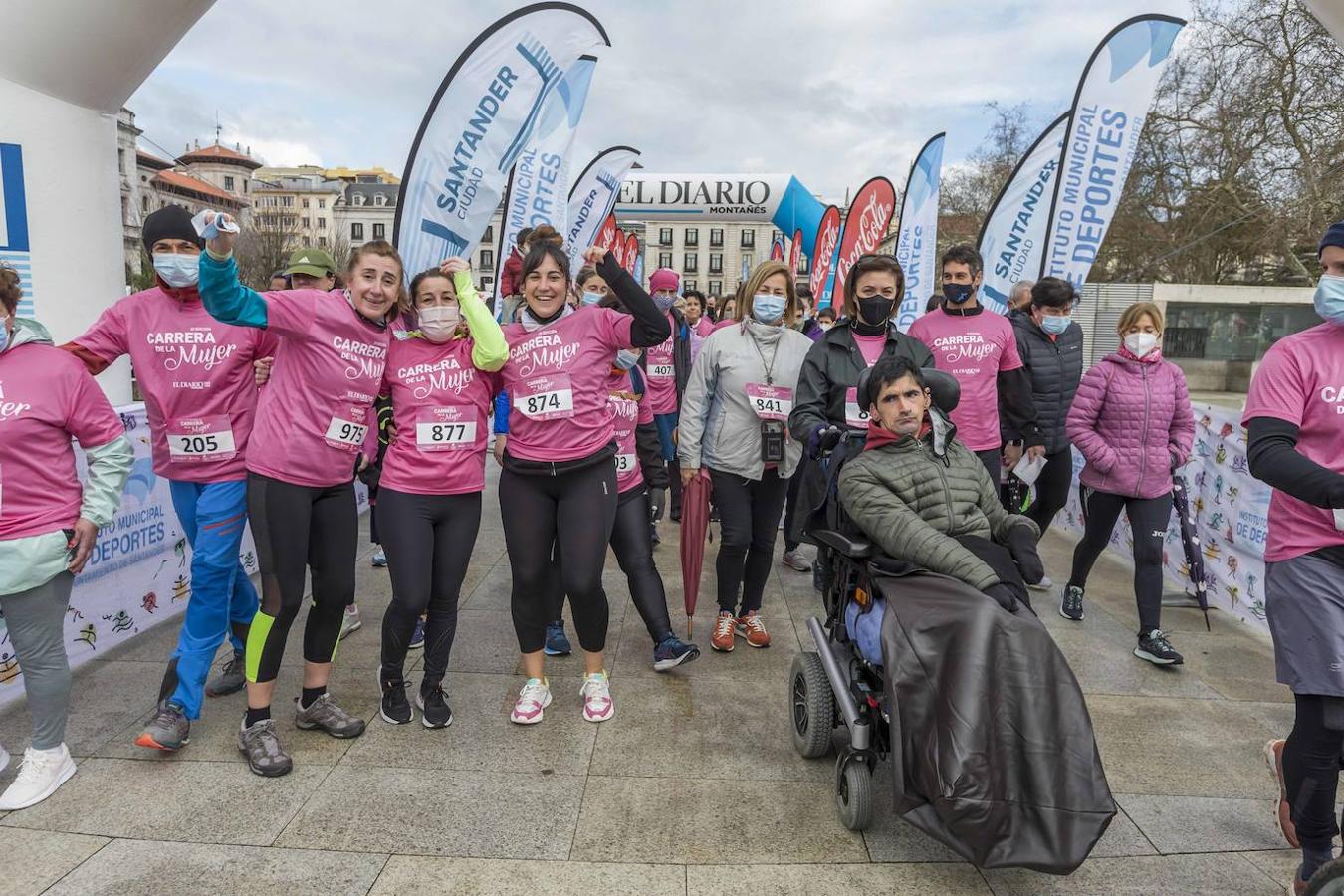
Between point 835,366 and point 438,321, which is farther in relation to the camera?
point 835,366

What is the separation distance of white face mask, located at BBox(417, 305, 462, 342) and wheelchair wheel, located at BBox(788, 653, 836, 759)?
1.96m

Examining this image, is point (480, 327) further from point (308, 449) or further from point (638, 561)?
point (638, 561)

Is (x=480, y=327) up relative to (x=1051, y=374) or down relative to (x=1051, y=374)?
up

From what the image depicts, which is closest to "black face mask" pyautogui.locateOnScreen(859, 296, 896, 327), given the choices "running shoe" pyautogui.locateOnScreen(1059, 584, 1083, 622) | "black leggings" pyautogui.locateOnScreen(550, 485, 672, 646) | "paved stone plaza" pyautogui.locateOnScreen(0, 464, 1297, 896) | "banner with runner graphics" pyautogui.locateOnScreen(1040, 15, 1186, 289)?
"black leggings" pyautogui.locateOnScreen(550, 485, 672, 646)

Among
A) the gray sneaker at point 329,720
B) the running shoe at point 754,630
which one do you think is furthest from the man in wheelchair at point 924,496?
the gray sneaker at point 329,720

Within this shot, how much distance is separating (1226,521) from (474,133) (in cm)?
541

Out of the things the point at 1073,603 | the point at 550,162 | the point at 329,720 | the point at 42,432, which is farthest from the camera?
the point at 550,162

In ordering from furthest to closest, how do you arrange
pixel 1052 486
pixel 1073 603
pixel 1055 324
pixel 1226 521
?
1. pixel 1226 521
2. pixel 1052 486
3. pixel 1055 324
4. pixel 1073 603

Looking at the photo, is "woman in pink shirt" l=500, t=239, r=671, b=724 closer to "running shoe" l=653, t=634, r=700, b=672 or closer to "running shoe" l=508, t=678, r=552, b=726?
"running shoe" l=508, t=678, r=552, b=726

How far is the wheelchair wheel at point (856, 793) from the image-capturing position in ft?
9.03

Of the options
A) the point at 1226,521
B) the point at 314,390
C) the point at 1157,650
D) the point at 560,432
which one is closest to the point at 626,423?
the point at 560,432

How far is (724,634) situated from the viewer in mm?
4488

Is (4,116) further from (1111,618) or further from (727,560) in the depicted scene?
(1111,618)

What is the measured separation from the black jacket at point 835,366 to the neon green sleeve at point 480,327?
1383mm
